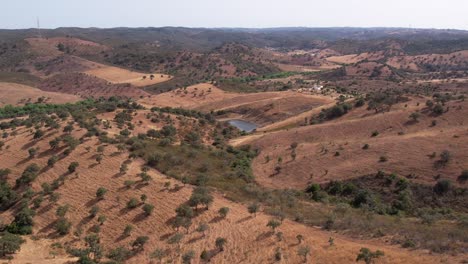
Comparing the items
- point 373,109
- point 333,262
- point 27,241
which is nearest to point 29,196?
point 27,241

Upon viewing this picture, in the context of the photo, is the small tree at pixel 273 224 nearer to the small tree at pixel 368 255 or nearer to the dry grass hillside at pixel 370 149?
the small tree at pixel 368 255

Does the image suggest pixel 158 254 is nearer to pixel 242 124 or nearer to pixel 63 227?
pixel 63 227

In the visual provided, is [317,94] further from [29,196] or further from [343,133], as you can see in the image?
[29,196]

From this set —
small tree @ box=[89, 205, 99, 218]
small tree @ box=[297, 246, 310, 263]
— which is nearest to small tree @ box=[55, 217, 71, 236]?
small tree @ box=[89, 205, 99, 218]

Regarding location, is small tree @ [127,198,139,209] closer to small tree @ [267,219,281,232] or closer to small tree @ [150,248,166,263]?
small tree @ [150,248,166,263]

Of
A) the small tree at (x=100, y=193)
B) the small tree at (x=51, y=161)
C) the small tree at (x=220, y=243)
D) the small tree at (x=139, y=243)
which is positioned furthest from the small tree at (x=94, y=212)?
the small tree at (x=220, y=243)

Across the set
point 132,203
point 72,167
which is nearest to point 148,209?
point 132,203
